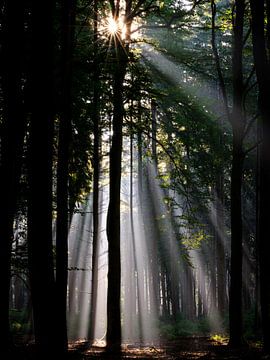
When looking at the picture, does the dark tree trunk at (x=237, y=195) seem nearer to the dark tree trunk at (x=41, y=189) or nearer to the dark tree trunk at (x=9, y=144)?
the dark tree trunk at (x=41, y=189)

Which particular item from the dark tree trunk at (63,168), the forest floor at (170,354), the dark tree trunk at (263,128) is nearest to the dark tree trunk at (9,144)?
the forest floor at (170,354)

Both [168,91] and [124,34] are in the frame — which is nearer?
[124,34]

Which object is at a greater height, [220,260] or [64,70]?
[64,70]

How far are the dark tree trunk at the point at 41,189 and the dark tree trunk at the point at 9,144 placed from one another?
649 millimetres

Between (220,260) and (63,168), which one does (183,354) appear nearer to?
(63,168)

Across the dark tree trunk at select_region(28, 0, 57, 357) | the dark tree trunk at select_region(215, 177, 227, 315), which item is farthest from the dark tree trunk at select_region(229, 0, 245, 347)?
the dark tree trunk at select_region(215, 177, 227, 315)

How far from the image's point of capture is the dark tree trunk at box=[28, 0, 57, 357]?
6.97 meters

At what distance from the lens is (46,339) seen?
715cm

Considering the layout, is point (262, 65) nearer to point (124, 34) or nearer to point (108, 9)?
point (124, 34)

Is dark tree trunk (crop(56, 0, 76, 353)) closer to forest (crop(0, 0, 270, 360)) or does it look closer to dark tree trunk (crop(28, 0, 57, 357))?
forest (crop(0, 0, 270, 360))

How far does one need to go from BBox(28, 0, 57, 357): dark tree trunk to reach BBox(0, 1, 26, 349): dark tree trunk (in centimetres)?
65

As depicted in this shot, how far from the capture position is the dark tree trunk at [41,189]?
22.9ft

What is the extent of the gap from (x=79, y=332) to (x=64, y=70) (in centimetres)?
2292

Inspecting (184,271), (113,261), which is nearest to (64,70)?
(113,261)
